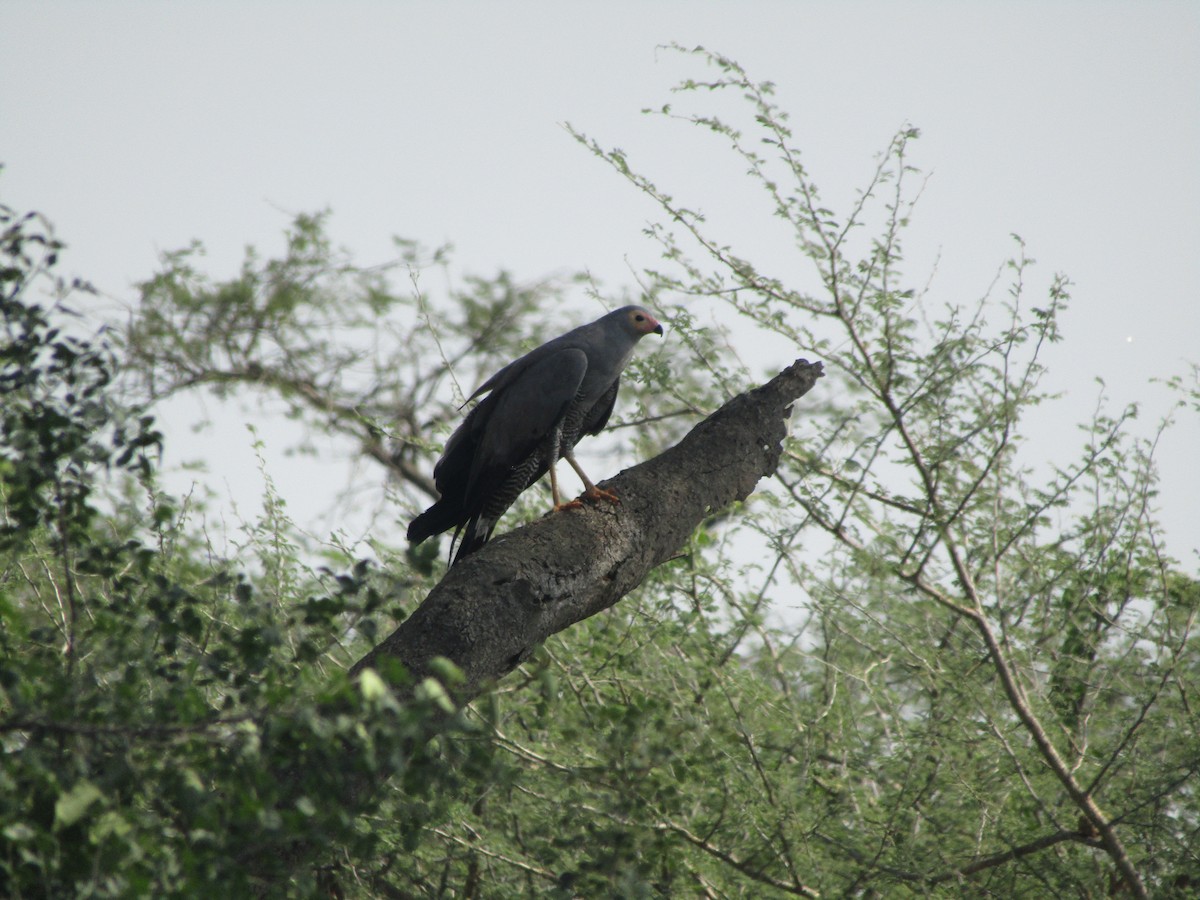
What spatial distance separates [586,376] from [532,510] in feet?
3.11

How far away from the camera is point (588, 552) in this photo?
Answer: 3.56 m

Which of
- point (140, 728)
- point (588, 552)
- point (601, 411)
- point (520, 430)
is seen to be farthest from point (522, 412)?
point (140, 728)

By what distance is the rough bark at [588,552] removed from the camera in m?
3.06

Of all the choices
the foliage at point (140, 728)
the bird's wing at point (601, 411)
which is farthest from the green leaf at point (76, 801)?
the bird's wing at point (601, 411)

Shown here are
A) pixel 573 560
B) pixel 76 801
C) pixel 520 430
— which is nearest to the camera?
pixel 76 801

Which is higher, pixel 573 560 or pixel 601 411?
pixel 601 411

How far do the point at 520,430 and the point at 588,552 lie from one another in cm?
165

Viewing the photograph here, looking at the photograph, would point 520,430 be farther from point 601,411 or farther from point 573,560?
point 573,560

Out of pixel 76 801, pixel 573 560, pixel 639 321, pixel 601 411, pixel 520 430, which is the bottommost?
pixel 76 801

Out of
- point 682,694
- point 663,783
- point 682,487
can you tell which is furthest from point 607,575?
point 682,694

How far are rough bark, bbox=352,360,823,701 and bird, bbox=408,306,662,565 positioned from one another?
0.71 meters

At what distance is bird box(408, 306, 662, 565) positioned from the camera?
16.1 feet

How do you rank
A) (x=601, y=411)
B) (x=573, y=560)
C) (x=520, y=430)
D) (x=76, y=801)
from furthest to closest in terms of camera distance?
(x=601, y=411) < (x=520, y=430) < (x=573, y=560) < (x=76, y=801)

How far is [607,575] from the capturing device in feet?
11.9
